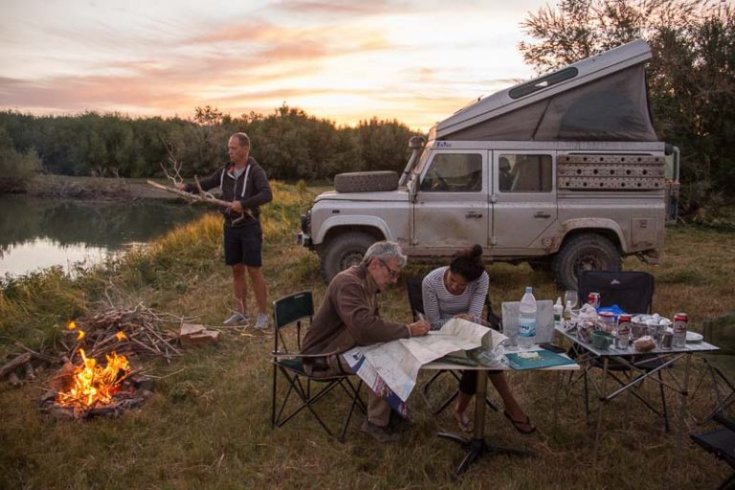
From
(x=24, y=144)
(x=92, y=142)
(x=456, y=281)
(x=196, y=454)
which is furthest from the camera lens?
(x=92, y=142)

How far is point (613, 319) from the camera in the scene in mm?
3836

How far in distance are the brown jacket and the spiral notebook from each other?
654 millimetres

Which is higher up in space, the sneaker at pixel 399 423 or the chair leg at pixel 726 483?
the chair leg at pixel 726 483

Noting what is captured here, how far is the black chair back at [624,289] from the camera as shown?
15.5 ft

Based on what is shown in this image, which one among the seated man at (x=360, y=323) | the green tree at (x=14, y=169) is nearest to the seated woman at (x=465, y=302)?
the seated man at (x=360, y=323)

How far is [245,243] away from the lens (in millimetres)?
6316

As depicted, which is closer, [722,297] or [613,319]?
[613,319]

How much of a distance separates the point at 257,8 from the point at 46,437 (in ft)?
25.6

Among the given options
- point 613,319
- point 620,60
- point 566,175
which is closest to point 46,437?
point 613,319

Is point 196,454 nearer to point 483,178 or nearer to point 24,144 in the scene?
point 483,178

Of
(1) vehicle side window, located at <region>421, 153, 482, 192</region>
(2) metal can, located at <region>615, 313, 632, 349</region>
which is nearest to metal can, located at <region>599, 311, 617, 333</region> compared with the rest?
(2) metal can, located at <region>615, 313, 632, 349</region>

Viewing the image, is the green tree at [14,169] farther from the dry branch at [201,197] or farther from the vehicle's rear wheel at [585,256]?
the vehicle's rear wheel at [585,256]

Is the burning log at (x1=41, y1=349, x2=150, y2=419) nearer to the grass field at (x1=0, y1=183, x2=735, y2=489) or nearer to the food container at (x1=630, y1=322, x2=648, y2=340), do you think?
the grass field at (x1=0, y1=183, x2=735, y2=489)

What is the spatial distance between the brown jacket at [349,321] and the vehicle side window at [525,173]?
3.95 m
